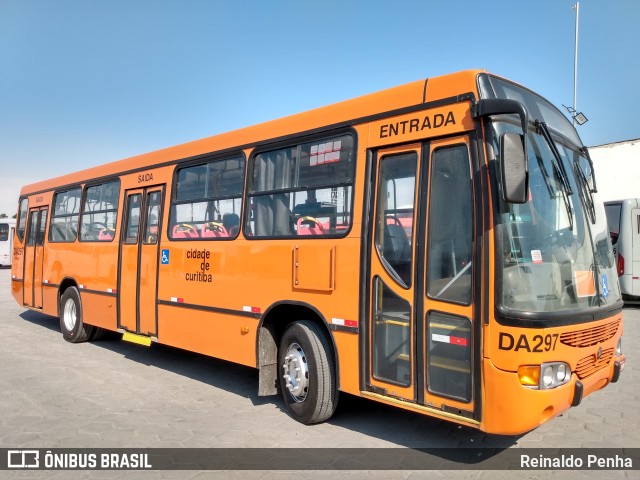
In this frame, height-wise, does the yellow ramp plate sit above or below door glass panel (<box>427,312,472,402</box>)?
below

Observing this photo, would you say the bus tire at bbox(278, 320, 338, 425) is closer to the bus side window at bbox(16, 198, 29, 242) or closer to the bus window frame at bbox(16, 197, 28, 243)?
the bus window frame at bbox(16, 197, 28, 243)

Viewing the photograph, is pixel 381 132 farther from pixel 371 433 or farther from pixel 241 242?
pixel 371 433

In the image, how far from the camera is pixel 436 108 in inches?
165

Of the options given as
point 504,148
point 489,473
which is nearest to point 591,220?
point 504,148

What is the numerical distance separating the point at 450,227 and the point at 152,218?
16.2ft

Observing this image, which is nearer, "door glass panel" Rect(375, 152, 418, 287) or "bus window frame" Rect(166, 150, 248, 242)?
"door glass panel" Rect(375, 152, 418, 287)

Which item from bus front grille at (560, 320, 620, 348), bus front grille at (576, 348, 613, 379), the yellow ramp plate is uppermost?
bus front grille at (560, 320, 620, 348)

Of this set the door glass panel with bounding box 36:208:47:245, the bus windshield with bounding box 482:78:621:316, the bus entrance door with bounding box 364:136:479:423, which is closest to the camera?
the bus windshield with bounding box 482:78:621:316

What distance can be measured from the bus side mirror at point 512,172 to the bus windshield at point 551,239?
0.20 meters

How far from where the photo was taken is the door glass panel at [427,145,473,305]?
3941mm

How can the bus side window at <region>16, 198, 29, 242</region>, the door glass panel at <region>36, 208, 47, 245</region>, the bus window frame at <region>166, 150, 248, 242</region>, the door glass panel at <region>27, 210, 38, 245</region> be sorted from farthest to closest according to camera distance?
the bus side window at <region>16, 198, 29, 242</region>
the door glass panel at <region>27, 210, 38, 245</region>
the door glass panel at <region>36, 208, 47, 245</region>
the bus window frame at <region>166, 150, 248, 242</region>

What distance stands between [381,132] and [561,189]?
158cm

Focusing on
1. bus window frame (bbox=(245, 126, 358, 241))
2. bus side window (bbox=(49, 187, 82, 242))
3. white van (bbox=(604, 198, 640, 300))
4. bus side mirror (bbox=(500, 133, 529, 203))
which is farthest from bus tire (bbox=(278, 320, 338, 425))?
white van (bbox=(604, 198, 640, 300))

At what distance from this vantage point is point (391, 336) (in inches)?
172
